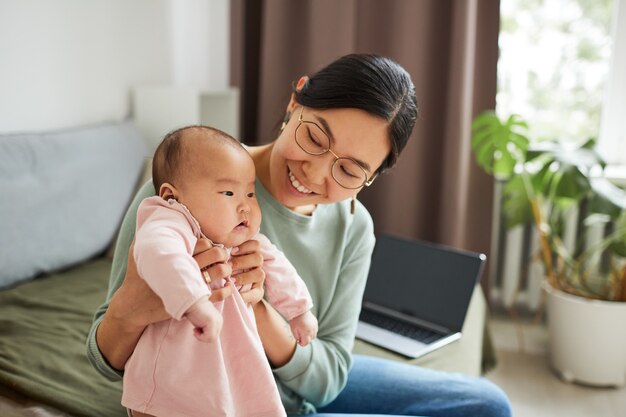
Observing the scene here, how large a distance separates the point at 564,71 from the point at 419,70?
29.5 inches

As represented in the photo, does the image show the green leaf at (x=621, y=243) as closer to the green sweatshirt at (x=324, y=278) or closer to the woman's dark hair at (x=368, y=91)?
the green sweatshirt at (x=324, y=278)

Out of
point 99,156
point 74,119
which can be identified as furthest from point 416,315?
point 74,119

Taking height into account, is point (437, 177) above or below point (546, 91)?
below

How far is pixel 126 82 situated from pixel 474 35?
143cm

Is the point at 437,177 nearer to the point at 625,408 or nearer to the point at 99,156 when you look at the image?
the point at 625,408

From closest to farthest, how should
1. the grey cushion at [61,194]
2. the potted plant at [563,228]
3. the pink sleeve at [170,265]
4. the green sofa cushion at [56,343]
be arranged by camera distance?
the pink sleeve at [170,265]
the green sofa cushion at [56,343]
the grey cushion at [61,194]
the potted plant at [563,228]

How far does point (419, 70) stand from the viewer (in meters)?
2.69

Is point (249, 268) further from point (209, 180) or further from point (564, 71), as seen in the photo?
point (564, 71)

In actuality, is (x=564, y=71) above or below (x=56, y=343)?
above

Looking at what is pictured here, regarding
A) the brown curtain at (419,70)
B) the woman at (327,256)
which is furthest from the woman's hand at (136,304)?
the brown curtain at (419,70)

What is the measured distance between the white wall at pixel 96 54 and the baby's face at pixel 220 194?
142 centimetres

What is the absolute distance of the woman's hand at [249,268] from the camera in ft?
3.23

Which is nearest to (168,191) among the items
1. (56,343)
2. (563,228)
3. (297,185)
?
(297,185)

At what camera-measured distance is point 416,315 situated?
2.04m
